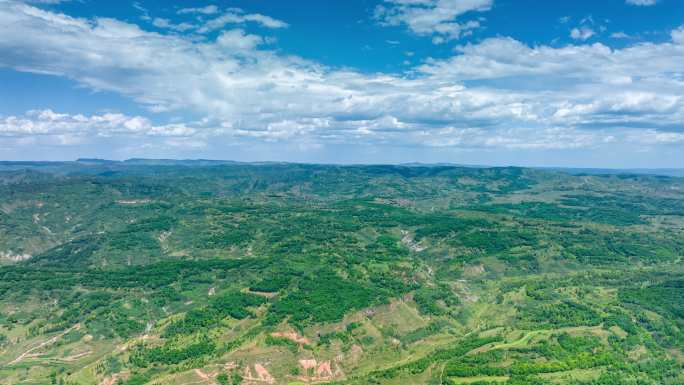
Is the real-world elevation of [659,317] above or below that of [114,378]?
above

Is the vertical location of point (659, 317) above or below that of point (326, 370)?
above

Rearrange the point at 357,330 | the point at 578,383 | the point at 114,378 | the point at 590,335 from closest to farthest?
the point at 578,383
the point at 114,378
the point at 590,335
the point at 357,330

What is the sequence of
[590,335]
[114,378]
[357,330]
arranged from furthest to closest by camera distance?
[357,330], [590,335], [114,378]

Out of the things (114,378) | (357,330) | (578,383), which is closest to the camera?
(578,383)

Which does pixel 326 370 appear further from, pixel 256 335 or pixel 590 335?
pixel 590 335

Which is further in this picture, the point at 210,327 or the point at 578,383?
the point at 210,327

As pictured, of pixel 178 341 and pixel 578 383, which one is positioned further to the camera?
pixel 178 341

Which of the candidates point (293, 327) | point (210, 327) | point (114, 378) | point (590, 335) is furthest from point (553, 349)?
point (114, 378)

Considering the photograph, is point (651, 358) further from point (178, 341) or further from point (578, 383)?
point (178, 341)

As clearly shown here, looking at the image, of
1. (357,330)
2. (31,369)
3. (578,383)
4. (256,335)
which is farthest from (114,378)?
(578,383)

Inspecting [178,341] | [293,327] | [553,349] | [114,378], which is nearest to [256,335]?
[293,327]
